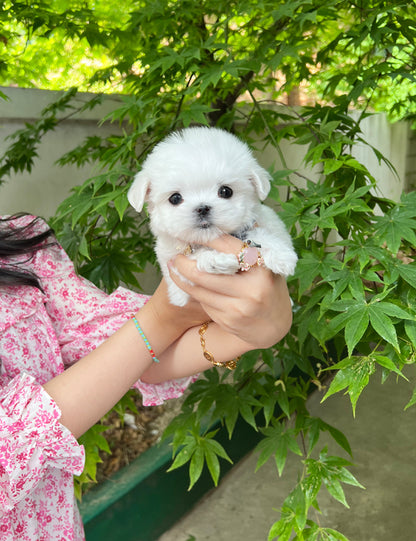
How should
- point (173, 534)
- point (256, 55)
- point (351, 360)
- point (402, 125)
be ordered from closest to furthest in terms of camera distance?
point (351, 360) < point (256, 55) < point (173, 534) < point (402, 125)

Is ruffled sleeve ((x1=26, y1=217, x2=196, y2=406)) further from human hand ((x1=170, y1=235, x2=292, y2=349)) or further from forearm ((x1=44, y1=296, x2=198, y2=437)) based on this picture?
human hand ((x1=170, y1=235, x2=292, y2=349))

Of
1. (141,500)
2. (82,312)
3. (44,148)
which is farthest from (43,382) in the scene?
(44,148)

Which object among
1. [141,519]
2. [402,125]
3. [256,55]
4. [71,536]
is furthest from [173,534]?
[402,125]

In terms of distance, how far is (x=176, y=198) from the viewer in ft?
3.72

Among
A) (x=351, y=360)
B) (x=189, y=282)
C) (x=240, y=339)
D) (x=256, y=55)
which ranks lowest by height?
(x=351, y=360)

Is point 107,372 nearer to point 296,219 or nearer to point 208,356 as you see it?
point 208,356

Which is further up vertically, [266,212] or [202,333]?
[266,212]

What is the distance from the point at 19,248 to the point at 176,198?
58 centimetres

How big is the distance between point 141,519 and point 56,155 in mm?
2006

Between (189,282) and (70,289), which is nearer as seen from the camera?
(189,282)

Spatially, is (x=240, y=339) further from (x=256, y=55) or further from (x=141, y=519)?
(x=141, y=519)

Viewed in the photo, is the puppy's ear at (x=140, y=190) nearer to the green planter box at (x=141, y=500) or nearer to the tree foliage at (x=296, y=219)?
the tree foliage at (x=296, y=219)

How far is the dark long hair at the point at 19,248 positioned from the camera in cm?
140

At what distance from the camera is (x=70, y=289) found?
1545mm
